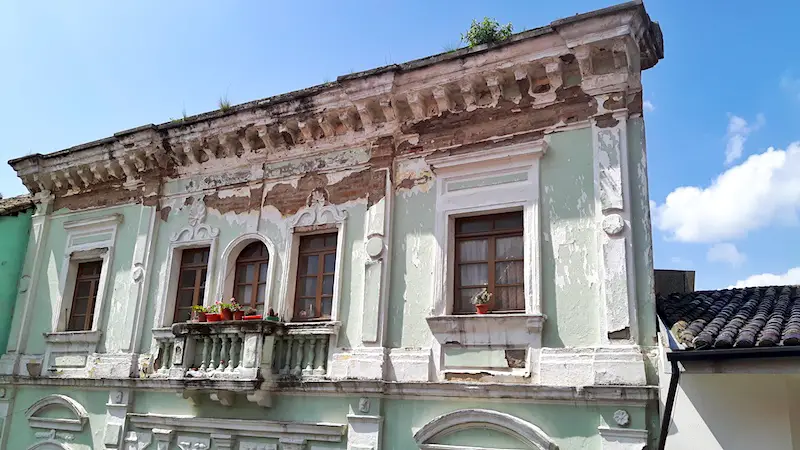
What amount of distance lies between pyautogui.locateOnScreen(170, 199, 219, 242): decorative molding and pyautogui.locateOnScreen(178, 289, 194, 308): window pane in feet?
2.71

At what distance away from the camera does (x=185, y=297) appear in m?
10.4

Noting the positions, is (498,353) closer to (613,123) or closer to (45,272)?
(613,123)

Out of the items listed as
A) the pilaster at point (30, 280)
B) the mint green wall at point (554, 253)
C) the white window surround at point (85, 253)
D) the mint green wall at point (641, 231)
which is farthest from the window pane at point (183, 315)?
the mint green wall at point (641, 231)

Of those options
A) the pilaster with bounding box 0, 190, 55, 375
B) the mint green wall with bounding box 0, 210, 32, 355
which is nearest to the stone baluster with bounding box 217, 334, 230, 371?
the pilaster with bounding box 0, 190, 55, 375

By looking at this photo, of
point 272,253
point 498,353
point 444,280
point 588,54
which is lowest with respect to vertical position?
point 498,353

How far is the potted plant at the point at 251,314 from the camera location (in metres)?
9.00

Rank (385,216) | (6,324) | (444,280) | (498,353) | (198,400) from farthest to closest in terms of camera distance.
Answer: (6,324) → (198,400) → (385,216) → (444,280) → (498,353)

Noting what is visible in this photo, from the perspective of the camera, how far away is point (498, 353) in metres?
7.51

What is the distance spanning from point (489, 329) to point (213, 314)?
4.04 metres

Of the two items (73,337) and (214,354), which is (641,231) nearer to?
(214,354)

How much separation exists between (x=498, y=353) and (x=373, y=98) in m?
3.85

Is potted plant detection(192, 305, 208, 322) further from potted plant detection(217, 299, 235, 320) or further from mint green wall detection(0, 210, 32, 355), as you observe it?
mint green wall detection(0, 210, 32, 355)

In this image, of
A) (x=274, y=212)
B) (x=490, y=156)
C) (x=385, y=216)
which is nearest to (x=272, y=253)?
(x=274, y=212)

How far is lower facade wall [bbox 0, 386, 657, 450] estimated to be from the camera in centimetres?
689
